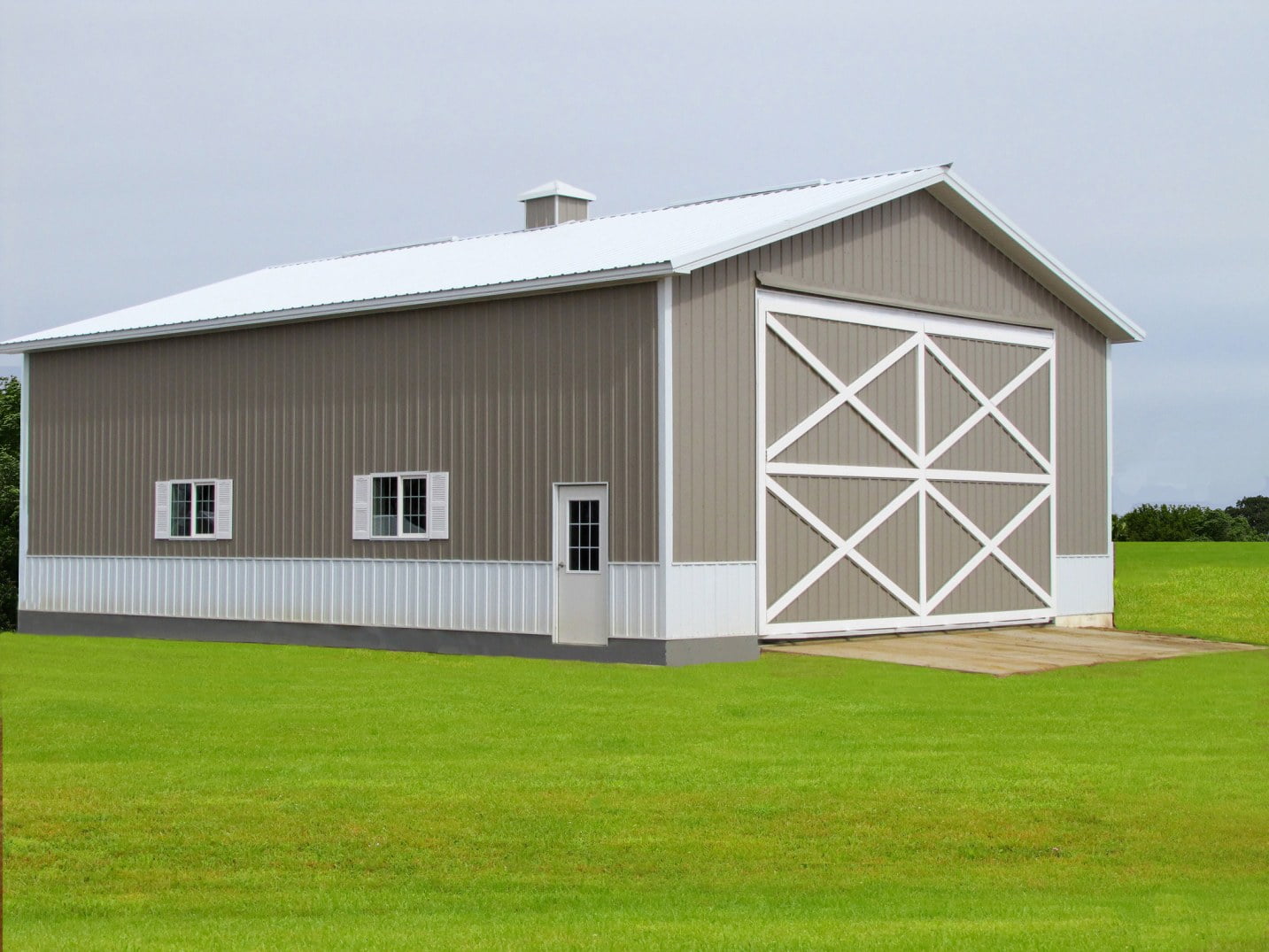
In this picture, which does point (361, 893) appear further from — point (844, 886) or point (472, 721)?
point (472, 721)

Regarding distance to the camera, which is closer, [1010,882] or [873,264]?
[1010,882]

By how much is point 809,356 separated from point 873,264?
2.10m

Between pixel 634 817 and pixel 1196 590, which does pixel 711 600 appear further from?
pixel 1196 590

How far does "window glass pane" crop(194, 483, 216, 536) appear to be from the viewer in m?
26.2

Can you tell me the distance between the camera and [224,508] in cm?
2594

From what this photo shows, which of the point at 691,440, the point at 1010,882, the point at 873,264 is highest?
the point at 873,264

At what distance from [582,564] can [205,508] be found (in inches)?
309

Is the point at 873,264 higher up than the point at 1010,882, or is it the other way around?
the point at 873,264

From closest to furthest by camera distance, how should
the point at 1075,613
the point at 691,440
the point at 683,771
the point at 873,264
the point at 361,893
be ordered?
the point at 361,893 < the point at 683,771 < the point at 691,440 < the point at 873,264 < the point at 1075,613

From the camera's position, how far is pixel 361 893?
9.05m

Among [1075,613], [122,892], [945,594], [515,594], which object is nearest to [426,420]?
[515,594]

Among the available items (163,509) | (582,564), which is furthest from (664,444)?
(163,509)

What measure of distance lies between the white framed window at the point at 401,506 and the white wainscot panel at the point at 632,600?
311cm

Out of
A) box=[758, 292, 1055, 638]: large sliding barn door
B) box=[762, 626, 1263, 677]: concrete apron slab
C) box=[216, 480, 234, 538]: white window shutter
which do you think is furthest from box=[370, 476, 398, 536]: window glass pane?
box=[762, 626, 1263, 677]: concrete apron slab
